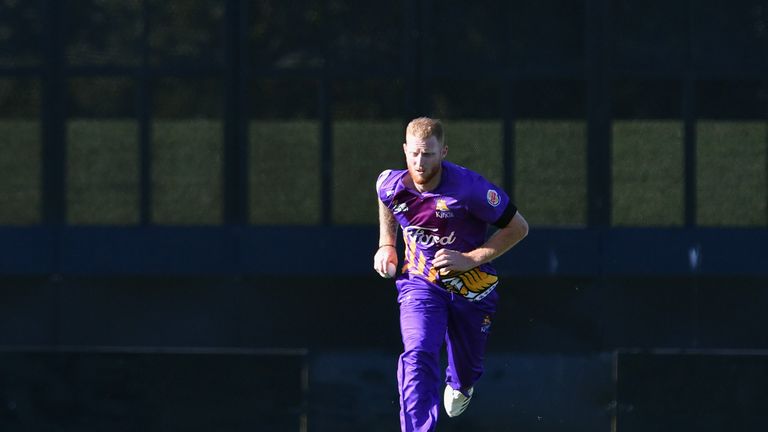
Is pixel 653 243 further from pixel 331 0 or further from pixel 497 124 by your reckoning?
pixel 331 0

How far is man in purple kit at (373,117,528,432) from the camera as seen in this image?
9242 mm

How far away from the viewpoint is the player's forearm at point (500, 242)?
943cm

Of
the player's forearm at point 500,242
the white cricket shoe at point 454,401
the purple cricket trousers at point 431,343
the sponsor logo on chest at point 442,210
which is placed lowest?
the white cricket shoe at point 454,401

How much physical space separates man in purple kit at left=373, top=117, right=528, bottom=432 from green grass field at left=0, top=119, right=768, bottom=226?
5.33 ft

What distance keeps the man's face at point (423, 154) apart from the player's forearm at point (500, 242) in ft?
1.67

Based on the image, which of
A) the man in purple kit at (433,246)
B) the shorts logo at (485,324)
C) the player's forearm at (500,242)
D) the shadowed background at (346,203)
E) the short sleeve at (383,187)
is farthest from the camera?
the shadowed background at (346,203)

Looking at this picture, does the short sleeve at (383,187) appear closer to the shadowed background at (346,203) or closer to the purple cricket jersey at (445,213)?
the purple cricket jersey at (445,213)

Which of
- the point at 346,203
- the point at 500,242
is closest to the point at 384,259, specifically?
the point at 500,242

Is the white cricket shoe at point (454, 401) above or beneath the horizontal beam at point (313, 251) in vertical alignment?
beneath

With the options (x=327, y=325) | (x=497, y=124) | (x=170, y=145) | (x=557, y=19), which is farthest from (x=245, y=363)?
(x=557, y=19)

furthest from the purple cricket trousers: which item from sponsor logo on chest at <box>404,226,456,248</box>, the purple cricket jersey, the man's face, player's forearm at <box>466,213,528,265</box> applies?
the man's face

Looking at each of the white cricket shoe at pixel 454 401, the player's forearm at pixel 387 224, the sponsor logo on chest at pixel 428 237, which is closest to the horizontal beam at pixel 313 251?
the white cricket shoe at pixel 454 401

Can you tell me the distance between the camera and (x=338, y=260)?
11359mm

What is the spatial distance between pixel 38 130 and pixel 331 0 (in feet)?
6.65
